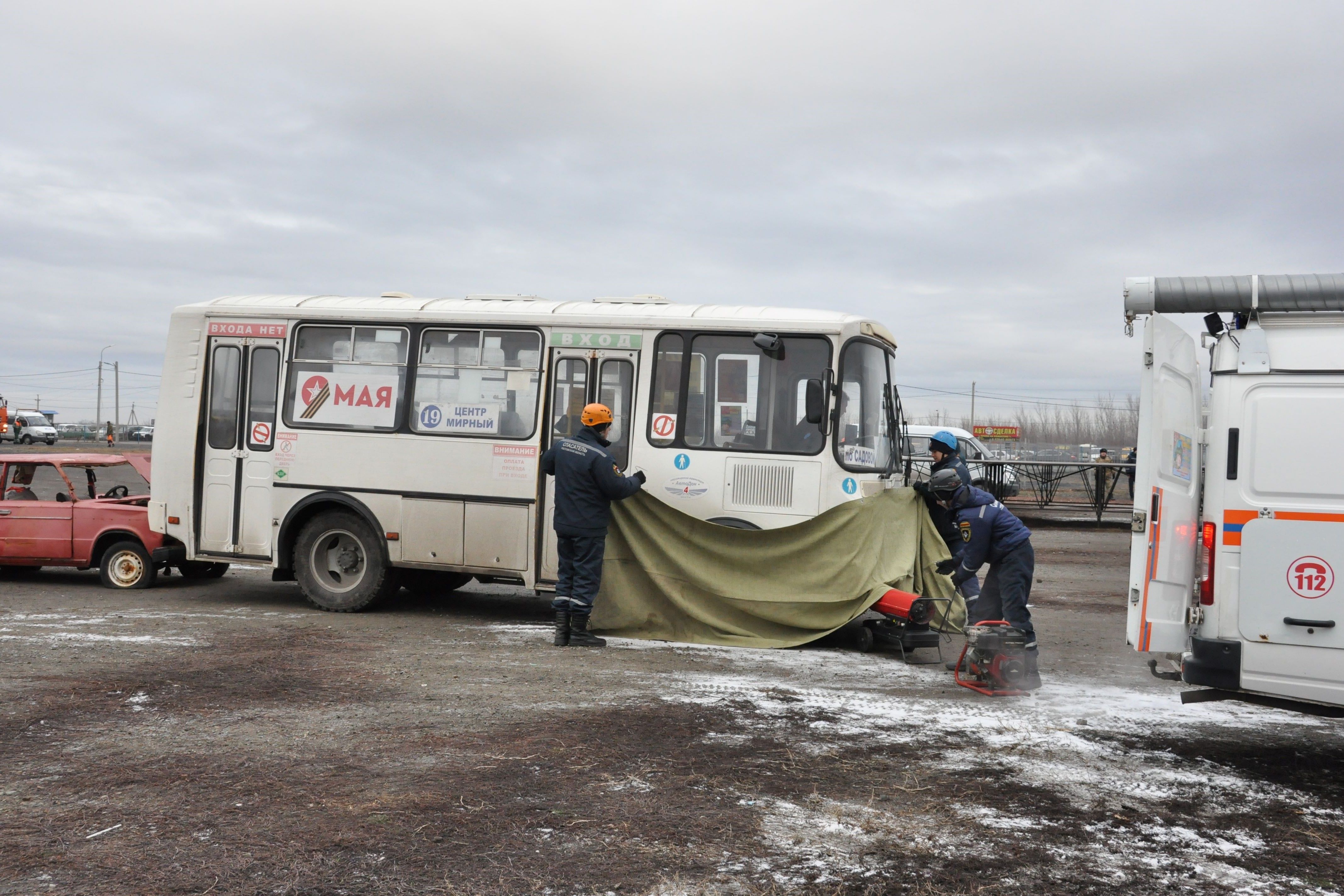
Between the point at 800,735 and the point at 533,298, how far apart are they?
19.6 ft

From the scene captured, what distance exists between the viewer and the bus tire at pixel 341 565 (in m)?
10.8

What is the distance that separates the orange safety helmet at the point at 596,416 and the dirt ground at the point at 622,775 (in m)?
1.90

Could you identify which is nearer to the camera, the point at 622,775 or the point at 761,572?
the point at 622,775

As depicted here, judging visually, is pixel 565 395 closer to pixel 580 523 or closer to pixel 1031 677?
pixel 580 523

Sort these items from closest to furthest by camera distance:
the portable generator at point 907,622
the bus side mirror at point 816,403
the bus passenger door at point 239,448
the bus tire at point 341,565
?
the portable generator at point 907,622 < the bus side mirror at point 816,403 < the bus tire at point 341,565 < the bus passenger door at point 239,448

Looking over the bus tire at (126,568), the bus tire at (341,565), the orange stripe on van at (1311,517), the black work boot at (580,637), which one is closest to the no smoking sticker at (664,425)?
the black work boot at (580,637)

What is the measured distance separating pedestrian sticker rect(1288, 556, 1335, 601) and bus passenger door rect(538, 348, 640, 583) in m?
5.78

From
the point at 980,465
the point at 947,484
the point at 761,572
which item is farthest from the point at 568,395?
the point at 980,465

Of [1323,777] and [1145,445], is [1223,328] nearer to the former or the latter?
[1145,445]

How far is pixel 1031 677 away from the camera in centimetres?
762

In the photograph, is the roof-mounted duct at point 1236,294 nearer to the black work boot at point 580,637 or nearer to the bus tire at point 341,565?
the black work boot at point 580,637

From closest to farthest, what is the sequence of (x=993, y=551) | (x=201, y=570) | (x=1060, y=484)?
(x=993, y=551) → (x=201, y=570) → (x=1060, y=484)

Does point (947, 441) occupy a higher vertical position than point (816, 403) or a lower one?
lower

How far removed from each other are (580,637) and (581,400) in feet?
7.60
